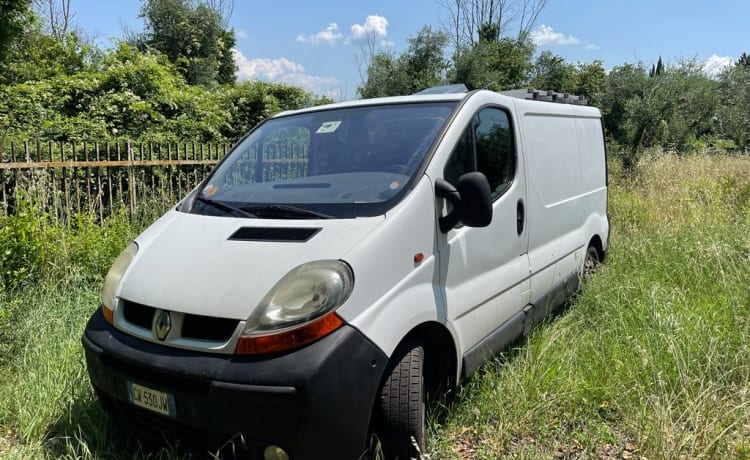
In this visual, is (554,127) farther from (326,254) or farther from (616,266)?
(326,254)

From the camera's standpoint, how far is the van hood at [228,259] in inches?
79.9

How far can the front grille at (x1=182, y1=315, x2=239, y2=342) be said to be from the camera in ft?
6.52

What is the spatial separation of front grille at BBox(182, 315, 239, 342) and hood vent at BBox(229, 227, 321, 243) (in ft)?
1.40

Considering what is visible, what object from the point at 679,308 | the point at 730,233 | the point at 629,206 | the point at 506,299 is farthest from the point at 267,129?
the point at 629,206

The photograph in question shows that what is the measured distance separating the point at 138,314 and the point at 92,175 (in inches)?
174

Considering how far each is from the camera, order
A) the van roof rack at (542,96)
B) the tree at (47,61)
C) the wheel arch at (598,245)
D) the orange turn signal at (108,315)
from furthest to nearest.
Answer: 1. the tree at (47,61)
2. the wheel arch at (598,245)
3. the van roof rack at (542,96)
4. the orange turn signal at (108,315)

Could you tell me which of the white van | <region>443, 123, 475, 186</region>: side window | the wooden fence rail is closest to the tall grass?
the white van

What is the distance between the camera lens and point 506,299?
310 centimetres

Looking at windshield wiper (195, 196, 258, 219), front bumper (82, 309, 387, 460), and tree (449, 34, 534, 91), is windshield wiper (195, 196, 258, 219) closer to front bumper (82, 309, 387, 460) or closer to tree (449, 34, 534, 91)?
front bumper (82, 309, 387, 460)

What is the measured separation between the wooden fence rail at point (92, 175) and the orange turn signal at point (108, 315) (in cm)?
301

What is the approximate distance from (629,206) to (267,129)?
6645 millimetres

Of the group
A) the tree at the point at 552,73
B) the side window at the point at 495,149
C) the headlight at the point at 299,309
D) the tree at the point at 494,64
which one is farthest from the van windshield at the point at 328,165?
the tree at the point at 552,73

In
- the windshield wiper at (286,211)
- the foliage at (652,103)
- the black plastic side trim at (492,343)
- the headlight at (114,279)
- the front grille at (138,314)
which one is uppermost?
the foliage at (652,103)

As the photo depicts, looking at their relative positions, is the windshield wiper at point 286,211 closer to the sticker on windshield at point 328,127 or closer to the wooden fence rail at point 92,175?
the sticker on windshield at point 328,127
